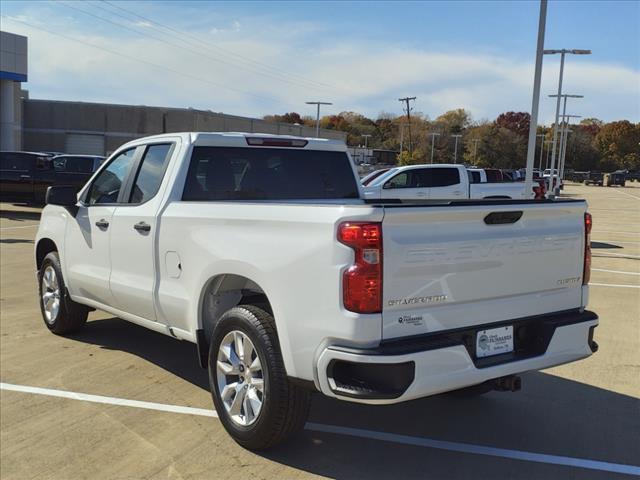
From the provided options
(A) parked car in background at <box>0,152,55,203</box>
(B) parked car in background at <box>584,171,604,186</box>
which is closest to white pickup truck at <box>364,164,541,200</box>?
(A) parked car in background at <box>0,152,55,203</box>

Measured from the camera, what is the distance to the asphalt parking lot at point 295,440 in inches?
152

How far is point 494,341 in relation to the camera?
12.4ft

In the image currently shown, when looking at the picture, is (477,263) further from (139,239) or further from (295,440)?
(139,239)

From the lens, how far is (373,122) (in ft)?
460

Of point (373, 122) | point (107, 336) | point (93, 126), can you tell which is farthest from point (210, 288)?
point (373, 122)

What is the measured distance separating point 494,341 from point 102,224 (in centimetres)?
355

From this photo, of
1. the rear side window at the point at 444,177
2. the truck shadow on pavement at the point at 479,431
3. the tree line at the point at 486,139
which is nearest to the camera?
the truck shadow on pavement at the point at 479,431

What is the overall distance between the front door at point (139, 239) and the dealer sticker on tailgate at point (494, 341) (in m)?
2.54

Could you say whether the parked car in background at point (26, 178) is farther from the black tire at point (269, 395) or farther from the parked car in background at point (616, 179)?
the parked car in background at point (616, 179)

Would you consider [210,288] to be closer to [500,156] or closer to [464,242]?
[464,242]

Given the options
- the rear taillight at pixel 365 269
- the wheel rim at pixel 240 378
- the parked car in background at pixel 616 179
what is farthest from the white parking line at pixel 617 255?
the parked car in background at pixel 616 179

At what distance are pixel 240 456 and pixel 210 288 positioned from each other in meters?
1.15

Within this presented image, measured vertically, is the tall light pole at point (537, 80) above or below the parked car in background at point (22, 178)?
above

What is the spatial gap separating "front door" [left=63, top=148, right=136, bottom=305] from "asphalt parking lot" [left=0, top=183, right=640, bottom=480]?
0.69 m
